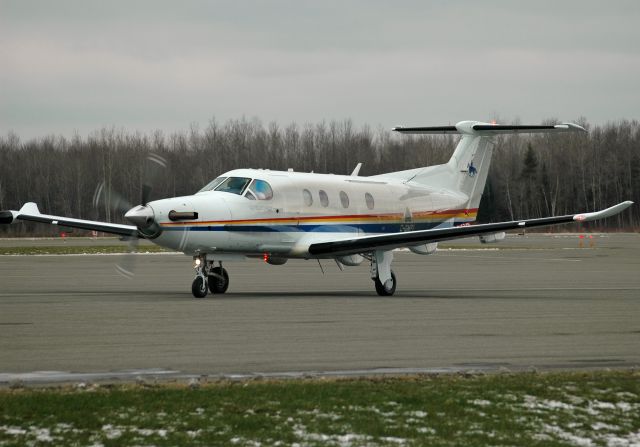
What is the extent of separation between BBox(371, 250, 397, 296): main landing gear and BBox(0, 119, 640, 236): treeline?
91.0 metres

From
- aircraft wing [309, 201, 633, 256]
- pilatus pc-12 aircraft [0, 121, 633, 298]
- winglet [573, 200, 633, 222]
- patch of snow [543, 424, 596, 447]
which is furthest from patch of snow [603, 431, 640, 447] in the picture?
aircraft wing [309, 201, 633, 256]

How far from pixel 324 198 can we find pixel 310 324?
9705 mm

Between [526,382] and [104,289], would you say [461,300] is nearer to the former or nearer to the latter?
[104,289]

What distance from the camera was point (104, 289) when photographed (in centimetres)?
2789

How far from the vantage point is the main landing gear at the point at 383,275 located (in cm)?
2639

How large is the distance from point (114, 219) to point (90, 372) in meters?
96.6

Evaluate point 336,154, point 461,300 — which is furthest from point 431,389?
point 336,154

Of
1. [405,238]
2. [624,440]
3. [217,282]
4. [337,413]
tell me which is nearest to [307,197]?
[405,238]

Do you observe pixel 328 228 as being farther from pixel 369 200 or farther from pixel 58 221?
pixel 58 221

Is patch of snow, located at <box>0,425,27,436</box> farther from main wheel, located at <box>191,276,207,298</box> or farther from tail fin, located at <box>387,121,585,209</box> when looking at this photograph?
tail fin, located at <box>387,121,585,209</box>

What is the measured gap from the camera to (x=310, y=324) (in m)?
18.4

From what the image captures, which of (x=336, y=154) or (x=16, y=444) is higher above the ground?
(x=336, y=154)

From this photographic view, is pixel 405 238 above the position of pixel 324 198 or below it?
below

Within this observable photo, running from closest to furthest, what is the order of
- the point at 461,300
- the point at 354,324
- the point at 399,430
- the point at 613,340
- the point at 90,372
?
the point at 399,430, the point at 90,372, the point at 613,340, the point at 354,324, the point at 461,300
